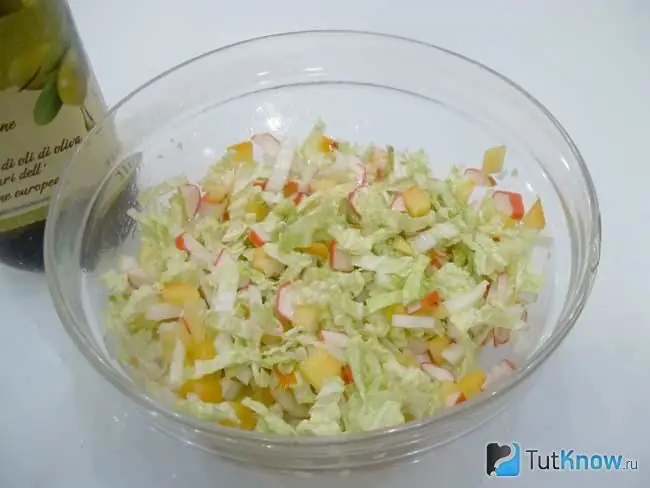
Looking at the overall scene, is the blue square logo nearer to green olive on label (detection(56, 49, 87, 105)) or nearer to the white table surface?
the white table surface

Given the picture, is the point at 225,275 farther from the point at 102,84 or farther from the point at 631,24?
the point at 631,24

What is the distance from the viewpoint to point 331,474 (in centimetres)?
76

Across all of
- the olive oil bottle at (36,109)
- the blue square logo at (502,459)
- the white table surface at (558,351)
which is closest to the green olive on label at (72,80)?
the olive oil bottle at (36,109)

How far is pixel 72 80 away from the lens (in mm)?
786

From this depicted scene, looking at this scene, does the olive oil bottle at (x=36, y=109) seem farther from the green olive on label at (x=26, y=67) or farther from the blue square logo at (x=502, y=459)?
the blue square logo at (x=502, y=459)

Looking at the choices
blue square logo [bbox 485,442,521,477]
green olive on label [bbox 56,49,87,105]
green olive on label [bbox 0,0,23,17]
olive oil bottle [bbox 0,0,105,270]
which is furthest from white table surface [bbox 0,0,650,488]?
green olive on label [bbox 0,0,23,17]

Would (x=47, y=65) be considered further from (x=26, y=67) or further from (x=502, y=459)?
(x=502, y=459)

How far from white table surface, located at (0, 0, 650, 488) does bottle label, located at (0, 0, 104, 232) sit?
0.16m

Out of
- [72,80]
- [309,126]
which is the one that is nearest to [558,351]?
[309,126]

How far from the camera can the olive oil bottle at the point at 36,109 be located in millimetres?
708

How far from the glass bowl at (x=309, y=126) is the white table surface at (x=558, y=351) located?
69 mm

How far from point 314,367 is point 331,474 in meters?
0.11

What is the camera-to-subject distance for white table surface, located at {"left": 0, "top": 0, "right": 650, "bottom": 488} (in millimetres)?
780

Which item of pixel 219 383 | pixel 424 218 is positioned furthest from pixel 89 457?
pixel 424 218
